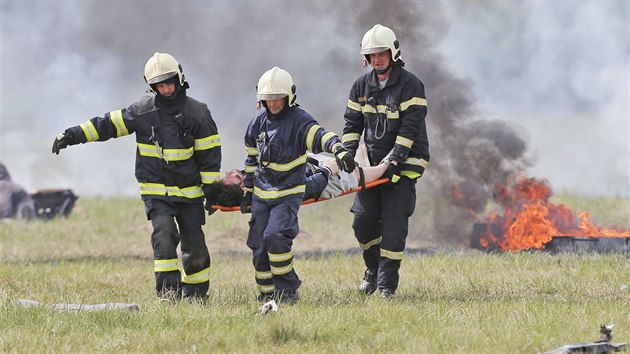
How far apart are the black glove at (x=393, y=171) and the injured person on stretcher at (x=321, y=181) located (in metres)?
0.04

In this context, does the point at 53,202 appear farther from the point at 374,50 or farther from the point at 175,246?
the point at 374,50

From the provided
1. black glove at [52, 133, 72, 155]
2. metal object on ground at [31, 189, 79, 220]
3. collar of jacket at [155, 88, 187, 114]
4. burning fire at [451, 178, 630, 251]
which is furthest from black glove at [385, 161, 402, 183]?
metal object on ground at [31, 189, 79, 220]

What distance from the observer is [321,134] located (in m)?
7.73

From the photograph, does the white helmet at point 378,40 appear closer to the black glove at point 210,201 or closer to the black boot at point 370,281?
the black glove at point 210,201

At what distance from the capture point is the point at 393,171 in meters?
8.23

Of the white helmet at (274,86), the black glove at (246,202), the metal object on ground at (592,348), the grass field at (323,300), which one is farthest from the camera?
the black glove at (246,202)

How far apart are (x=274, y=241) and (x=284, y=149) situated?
660mm

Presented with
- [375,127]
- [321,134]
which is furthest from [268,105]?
[375,127]

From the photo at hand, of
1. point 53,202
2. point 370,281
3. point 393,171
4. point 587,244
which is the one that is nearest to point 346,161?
point 393,171

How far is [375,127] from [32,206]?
8.87m

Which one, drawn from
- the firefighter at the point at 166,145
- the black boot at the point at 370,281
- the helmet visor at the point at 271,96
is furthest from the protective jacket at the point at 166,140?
the black boot at the point at 370,281

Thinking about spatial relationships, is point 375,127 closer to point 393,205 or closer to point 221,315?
point 393,205

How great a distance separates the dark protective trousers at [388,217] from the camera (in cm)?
829

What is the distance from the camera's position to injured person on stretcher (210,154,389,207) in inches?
318
